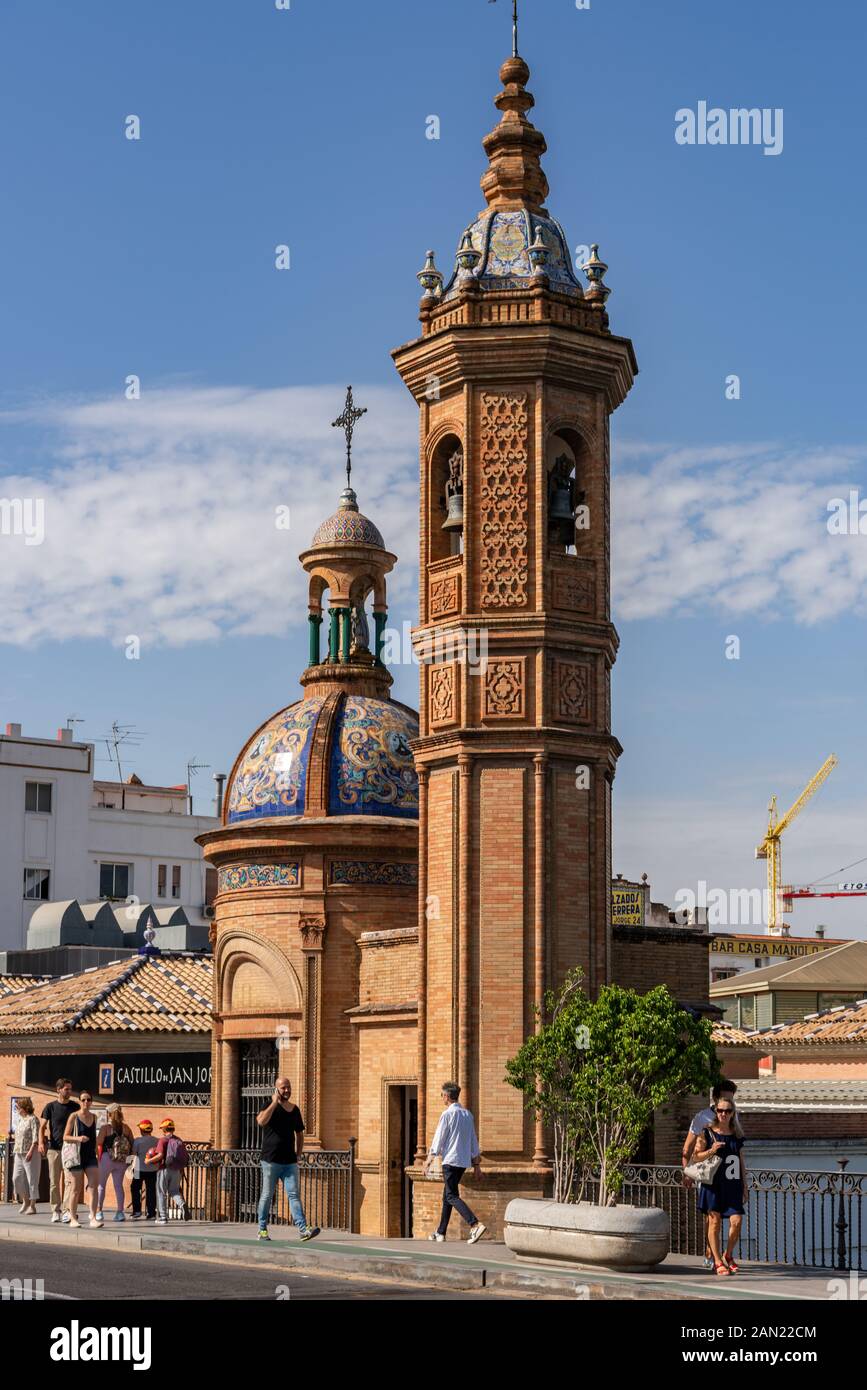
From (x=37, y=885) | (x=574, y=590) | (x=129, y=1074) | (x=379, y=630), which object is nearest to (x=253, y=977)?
(x=379, y=630)

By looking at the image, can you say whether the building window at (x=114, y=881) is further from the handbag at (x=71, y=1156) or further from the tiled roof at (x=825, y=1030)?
the handbag at (x=71, y=1156)

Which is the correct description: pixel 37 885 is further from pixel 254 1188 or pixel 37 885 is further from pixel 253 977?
pixel 254 1188

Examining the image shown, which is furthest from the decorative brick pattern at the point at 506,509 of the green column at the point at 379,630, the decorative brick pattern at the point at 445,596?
the green column at the point at 379,630

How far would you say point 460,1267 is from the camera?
721 inches

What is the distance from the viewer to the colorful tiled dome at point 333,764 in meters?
31.5

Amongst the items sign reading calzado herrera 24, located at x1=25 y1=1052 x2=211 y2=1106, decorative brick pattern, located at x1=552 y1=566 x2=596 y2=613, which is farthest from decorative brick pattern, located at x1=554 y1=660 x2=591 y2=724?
sign reading calzado herrera 24, located at x1=25 y1=1052 x2=211 y2=1106

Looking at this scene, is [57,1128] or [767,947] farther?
[767,947]

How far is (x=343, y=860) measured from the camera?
31094 millimetres

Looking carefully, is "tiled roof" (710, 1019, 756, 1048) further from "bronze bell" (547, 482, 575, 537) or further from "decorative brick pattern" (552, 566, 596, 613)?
"bronze bell" (547, 482, 575, 537)

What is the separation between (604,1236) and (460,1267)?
141cm
